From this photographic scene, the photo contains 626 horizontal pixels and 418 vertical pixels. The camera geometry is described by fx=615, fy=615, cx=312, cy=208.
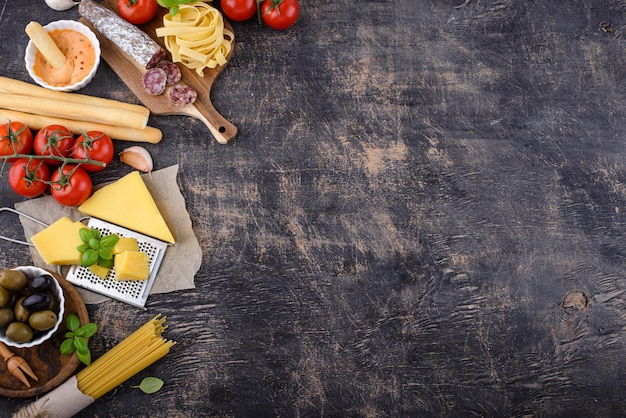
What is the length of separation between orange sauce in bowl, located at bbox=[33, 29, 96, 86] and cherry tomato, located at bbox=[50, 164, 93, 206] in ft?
1.29

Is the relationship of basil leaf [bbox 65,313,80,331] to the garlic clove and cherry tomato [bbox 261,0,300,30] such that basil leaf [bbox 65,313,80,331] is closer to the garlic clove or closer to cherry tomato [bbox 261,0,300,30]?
the garlic clove

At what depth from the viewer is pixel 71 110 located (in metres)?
2.54

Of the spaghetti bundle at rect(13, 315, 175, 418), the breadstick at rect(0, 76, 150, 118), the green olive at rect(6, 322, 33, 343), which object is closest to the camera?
the green olive at rect(6, 322, 33, 343)

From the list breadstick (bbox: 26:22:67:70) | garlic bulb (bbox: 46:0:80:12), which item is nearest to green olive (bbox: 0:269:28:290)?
breadstick (bbox: 26:22:67:70)

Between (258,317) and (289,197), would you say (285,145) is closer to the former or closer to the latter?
(289,197)

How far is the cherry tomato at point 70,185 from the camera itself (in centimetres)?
241

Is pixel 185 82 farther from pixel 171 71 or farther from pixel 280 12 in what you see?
pixel 280 12

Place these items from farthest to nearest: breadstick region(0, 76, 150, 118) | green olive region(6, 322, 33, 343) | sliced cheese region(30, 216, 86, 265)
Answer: breadstick region(0, 76, 150, 118) < sliced cheese region(30, 216, 86, 265) < green olive region(6, 322, 33, 343)

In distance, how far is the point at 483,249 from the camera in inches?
102

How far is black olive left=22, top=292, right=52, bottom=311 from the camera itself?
7.35ft

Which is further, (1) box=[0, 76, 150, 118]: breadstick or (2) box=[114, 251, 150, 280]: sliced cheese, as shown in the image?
(1) box=[0, 76, 150, 118]: breadstick

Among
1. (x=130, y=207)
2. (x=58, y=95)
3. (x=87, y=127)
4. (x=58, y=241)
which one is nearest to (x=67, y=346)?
(x=58, y=241)

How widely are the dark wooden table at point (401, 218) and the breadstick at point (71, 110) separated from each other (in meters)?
0.14

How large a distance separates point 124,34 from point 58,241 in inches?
34.9
